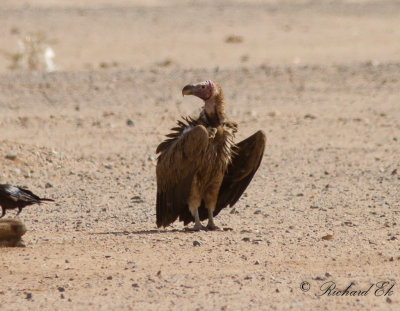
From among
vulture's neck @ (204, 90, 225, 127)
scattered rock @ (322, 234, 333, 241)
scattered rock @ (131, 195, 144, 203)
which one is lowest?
scattered rock @ (131, 195, 144, 203)

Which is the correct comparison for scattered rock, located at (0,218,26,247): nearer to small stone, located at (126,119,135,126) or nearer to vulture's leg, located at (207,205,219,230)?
vulture's leg, located at (207,205,219,230)

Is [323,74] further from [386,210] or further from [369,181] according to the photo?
[386,210]

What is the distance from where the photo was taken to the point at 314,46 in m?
29.0

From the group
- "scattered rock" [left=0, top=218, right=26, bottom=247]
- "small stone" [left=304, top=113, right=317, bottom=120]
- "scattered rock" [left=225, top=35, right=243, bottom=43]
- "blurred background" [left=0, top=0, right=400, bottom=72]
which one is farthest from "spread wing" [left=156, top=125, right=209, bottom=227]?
"scattered rock" [left=225, top=35, right=243, bottom=43]

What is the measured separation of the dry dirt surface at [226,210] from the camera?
6438 mm

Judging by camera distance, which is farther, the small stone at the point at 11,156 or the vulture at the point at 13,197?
the small stone at the point at 11,156

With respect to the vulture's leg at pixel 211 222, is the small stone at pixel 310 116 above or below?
above

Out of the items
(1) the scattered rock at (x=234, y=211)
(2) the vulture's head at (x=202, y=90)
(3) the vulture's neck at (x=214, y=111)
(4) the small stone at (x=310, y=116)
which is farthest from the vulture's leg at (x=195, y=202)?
(4) the small stone at (x=310, y=116)

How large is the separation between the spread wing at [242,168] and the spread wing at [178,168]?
428 millimetres

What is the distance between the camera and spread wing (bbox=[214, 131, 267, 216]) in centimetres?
820

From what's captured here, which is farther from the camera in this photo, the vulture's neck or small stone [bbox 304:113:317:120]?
small stone [bbox 304:113:317:120]

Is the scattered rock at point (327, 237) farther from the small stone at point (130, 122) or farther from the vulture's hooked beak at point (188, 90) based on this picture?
the small stone at point (130, 122)

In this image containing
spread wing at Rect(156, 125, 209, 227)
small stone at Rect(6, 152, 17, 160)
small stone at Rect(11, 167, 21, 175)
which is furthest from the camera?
Answer: small stone at Rect(6, 152, 17, 160)

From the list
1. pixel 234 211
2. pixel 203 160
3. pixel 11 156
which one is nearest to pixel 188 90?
pixel 203 160
